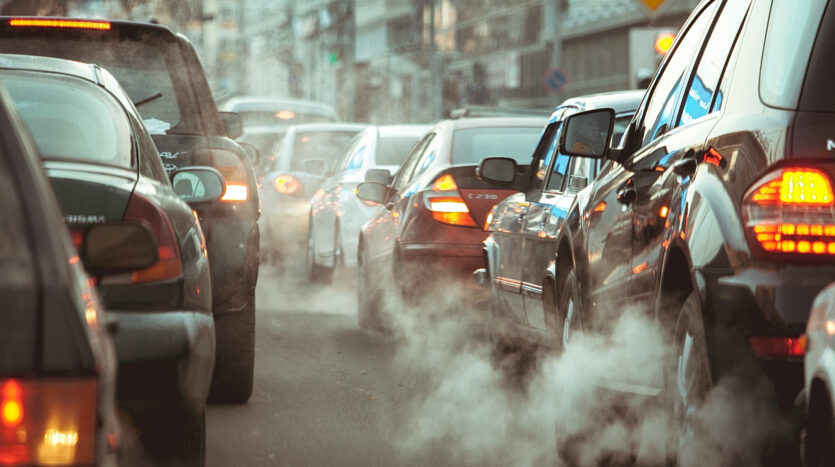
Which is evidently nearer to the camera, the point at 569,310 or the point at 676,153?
the point at 676,153

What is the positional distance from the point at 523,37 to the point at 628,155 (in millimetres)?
54660

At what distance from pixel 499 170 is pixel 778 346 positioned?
4804mm

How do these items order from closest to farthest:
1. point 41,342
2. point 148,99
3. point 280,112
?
point 41,342 → point 148,99 → point 280,112

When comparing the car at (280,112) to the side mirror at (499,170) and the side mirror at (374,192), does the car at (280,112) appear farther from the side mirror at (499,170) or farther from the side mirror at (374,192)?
the side mirror at (499,170)

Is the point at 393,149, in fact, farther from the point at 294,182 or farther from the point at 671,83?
the point at 671,83

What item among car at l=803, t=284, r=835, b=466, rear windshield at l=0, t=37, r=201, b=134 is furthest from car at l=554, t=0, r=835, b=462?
rear windshield at l=0, t=37, r=201, b=134

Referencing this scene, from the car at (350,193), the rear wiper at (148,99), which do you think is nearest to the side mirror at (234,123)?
the car at (350,193)

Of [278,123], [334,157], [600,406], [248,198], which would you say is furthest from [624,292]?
[278,123]

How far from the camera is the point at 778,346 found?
3.89 m

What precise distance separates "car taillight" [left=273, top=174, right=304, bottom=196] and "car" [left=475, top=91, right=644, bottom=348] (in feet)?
26.5

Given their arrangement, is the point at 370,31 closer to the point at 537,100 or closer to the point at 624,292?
the point at 537,100

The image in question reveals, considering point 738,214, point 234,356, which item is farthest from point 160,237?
point 234,356

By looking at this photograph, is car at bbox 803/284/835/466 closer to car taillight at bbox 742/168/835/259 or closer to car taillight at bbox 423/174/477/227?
car taillight at bbox 742/168/835/259

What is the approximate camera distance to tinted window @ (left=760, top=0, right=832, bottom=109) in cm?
412
